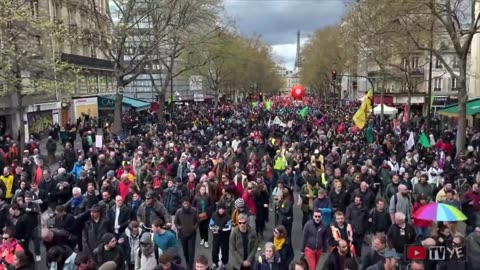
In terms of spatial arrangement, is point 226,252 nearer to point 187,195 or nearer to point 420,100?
point 187,195

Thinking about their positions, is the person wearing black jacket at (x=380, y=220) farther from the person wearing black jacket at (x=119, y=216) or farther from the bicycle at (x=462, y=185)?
the person wearing black jacket at (x=119, y=216)

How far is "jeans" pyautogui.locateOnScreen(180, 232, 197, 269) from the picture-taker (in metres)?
9.34

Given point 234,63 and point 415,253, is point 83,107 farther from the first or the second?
point 415,253

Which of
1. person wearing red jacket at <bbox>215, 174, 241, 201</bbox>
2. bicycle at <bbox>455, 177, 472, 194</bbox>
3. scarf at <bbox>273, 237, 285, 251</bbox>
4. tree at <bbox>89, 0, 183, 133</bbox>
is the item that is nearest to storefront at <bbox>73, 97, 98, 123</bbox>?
tree at <bbox>89, 0, 183, 133</bbox>

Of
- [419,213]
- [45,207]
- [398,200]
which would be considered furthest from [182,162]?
[419,213]

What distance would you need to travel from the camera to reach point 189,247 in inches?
372

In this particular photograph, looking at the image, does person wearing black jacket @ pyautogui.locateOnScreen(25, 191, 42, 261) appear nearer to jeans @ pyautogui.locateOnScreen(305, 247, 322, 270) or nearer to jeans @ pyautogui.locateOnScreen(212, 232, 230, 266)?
jeans @ pyautogui.locateOnScreen(212, 232, 230, 266)

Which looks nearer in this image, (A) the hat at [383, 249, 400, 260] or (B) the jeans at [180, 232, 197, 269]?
(A) the hat at [383, 249, 400, 260]

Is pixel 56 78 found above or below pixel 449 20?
below

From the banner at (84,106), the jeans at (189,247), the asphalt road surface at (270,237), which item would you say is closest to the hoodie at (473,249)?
the asphalt road surface at (270,237)

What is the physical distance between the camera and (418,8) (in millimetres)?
19969

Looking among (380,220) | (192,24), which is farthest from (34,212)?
(192,24)

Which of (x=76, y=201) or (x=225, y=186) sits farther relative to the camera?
(x=225, y=186)

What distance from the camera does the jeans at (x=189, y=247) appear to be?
9336 millimetres
